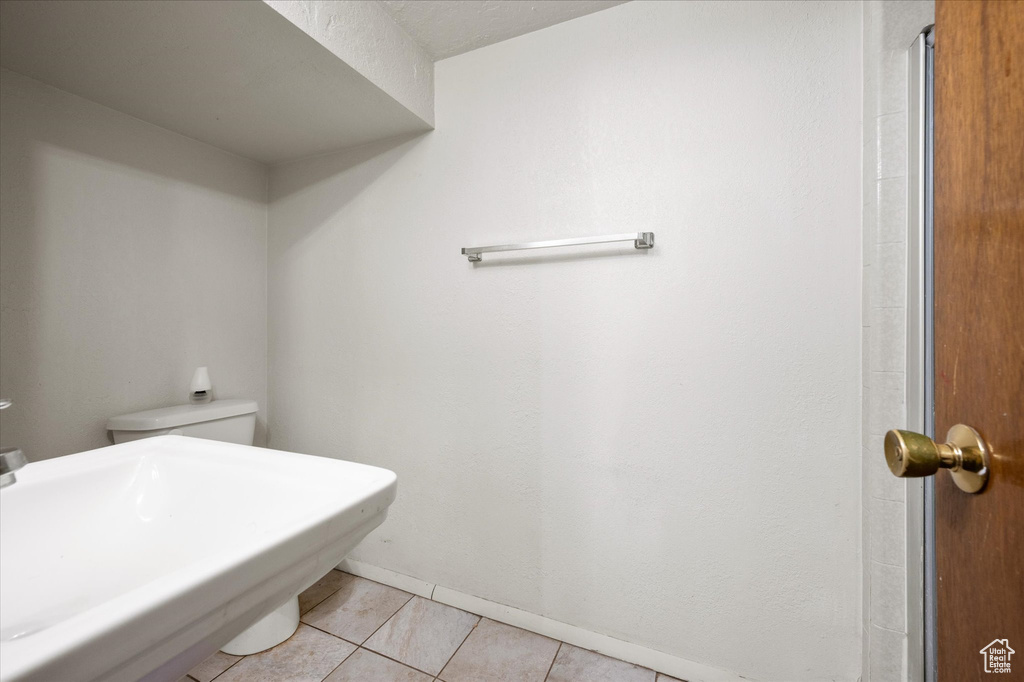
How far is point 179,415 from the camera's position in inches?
50.3

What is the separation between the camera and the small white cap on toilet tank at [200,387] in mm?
1481

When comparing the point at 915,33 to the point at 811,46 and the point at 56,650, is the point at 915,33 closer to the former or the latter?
the point at 811,46

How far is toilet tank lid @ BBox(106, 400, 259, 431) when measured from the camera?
1.23 meters

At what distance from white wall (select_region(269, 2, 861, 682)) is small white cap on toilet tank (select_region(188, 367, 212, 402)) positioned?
0.44m

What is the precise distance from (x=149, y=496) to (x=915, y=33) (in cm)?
166

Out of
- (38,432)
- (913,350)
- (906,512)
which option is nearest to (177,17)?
(38,432)

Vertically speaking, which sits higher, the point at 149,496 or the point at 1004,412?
the point at 1004,412

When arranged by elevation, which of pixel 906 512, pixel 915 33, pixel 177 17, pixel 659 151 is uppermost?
pixel 177 17

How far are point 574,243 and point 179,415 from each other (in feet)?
4.21

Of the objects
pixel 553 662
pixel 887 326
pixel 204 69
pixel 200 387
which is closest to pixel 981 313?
pixel 887 326

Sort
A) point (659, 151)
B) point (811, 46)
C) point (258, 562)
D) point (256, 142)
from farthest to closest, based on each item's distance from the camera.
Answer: point (256, 142) → point (659, 151) → point (811, 46) → point (258, 562)

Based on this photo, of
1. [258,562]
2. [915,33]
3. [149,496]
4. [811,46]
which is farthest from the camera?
[811,46]

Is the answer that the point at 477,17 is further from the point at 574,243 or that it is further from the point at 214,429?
the point at 214,429

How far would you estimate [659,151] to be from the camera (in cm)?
117
